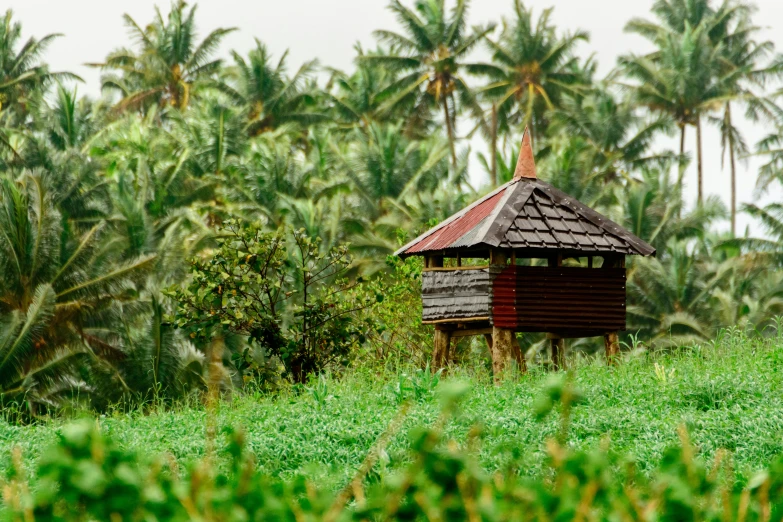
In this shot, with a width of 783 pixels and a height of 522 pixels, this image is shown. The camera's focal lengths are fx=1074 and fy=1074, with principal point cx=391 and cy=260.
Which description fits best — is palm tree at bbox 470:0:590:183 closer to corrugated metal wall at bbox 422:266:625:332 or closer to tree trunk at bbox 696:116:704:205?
tree trunk at bbox 696:116:704:205

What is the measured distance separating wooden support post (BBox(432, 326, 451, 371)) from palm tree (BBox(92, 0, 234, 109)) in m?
24.6

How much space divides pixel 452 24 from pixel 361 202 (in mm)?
8767

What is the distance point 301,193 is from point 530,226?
16490mm

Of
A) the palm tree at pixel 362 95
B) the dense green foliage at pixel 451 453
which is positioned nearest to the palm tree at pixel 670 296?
the palm tree at pixel 362 95

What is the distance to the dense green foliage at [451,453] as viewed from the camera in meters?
2.71

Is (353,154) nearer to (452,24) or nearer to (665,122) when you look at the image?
(452,24)

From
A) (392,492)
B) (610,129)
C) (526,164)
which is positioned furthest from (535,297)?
(610,129)

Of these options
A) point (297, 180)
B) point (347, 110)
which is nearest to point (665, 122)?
point (347, 110)

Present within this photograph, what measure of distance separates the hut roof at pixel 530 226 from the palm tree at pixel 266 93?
22.7m

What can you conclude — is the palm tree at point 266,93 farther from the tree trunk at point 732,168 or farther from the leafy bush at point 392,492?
the leafy bush at point 392,492

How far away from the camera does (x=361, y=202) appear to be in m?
29.9

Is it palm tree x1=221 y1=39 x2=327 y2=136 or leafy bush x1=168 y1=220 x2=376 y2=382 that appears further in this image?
palm tree x1=221 y1=39 x2=327 y2=136

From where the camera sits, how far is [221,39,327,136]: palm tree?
116ft

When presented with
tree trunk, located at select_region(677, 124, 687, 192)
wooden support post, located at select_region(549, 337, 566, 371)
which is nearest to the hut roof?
wooden support post, located at select_region(549, 337, 566, 371)
